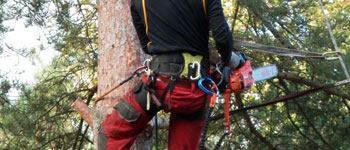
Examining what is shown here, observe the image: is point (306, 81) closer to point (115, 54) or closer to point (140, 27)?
point (115, 54)

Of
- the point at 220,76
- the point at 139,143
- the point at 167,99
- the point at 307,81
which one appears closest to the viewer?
the point at 167,99

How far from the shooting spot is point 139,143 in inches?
122

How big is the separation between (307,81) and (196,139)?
114 inches

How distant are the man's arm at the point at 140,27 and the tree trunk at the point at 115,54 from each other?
217 mm

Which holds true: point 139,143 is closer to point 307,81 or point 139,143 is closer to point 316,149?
point 307,81

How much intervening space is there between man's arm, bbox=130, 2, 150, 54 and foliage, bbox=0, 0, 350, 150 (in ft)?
8.29

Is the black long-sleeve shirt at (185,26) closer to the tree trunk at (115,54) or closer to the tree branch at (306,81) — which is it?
the tree trunk at (115,54)

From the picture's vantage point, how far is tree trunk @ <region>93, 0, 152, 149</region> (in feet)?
10.4

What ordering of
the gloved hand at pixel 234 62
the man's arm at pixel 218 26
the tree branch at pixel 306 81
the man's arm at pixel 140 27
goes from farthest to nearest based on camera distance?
the tree branch at pixel 306 81
the man's arm at pixel 140 27
the gloved hand at pixel 234 62
the man's arm at pixel 218 26

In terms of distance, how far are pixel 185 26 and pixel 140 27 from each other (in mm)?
382

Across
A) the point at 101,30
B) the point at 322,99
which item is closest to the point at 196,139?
the point at 101,30

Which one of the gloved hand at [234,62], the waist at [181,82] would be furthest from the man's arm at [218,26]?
the waist at [181,82]

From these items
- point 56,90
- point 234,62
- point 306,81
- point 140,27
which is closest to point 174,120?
point 234,62

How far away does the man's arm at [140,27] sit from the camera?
293 cm
